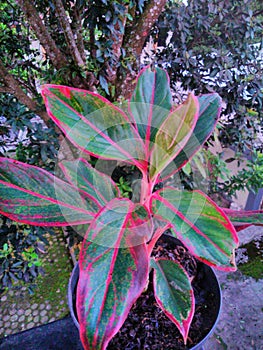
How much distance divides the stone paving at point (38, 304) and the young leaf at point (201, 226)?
82 cm

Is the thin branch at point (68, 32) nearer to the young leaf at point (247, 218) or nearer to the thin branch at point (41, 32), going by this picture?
the thin branch at point (41, 32)

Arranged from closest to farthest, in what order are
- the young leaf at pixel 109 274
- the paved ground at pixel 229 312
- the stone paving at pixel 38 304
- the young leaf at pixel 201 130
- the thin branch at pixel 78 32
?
the young leaf at pixel 109 274 < the young leaf at pixel 201 130 < the paved ground at pixel 229 312 < the thin branch at pixel 78 32 < the stone paving at pixel 38 304

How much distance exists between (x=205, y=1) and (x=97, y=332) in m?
1.17

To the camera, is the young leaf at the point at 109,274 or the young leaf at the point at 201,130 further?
the young leaf at the point at 201,130

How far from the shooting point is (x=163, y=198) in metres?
0.40

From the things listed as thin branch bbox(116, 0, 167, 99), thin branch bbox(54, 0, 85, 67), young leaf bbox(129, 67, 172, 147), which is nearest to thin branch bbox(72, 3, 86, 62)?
thin branch bbox(54, 0, 85, 67)

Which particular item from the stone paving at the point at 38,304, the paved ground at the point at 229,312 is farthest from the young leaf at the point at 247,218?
the stone paving at the point at 38,304

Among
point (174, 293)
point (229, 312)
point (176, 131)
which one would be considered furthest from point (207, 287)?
point (176, 131)

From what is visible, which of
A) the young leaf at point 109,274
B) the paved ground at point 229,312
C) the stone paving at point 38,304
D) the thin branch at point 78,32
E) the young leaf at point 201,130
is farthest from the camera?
the stone paving at point 38,304

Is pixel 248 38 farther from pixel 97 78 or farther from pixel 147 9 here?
pixel 97 78

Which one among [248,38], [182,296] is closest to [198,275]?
[182,296]

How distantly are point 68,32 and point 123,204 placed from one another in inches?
24.7

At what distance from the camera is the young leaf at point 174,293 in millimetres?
404

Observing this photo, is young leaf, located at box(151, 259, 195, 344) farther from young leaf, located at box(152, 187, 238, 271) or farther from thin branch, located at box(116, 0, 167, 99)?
thin branch, located at box(116, 0, 167, 99)
